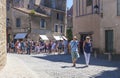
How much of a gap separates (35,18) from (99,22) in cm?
2219

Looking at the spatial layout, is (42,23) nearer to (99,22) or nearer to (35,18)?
(35,18)

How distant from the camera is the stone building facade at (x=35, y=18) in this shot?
48281mm

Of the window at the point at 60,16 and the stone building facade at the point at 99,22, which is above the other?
the window at the point at 60,16

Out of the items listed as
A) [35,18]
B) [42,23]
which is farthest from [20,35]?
[42,23]

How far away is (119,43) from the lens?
81.1 ft

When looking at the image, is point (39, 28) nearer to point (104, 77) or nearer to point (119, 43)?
point (119, 43)

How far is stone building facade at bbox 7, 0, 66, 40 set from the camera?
48281 millimetres

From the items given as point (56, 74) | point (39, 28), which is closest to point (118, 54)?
point (56, 74)

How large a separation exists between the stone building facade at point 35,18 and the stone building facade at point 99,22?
17223 mm

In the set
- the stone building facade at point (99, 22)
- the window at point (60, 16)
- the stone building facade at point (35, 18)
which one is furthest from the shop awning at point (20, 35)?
the stone building facade at point (99, 22)

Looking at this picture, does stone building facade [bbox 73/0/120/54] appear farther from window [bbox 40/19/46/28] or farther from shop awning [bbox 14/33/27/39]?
window [bbox 40/19/46/28]

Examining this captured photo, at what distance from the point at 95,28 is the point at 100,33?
5.00 feet

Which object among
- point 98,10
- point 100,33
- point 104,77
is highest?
A: point 98,10

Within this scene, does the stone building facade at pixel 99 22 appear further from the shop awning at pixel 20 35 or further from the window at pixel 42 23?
the window at pixel 42 23
